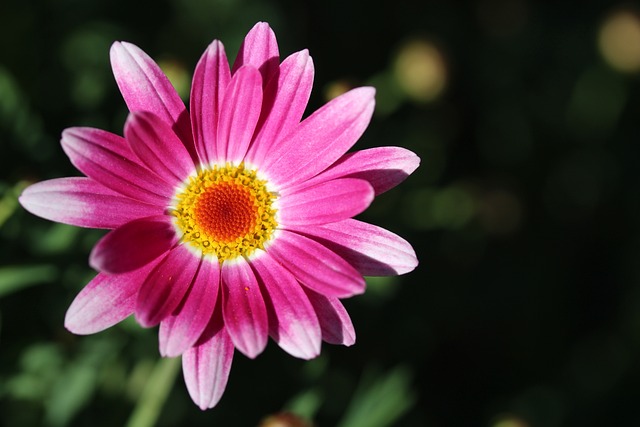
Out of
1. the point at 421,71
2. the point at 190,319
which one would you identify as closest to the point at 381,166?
the point at 190,319

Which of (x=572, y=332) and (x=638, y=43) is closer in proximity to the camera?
(x=638, y=43)

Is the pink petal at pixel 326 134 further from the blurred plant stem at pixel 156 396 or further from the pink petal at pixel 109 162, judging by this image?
the blurred plant stem at pixel 156 396

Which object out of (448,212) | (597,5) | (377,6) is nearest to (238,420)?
(448,212)

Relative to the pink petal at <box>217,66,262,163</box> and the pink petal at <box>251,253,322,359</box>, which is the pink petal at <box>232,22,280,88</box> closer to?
the pink petal at <box>217,66,262,163</box>

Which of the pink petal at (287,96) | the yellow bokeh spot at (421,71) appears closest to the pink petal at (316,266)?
the pink petal at (287,96)

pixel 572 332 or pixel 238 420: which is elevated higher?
pixel 572 332

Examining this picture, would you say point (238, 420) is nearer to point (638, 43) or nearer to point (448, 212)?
point (448, 212)

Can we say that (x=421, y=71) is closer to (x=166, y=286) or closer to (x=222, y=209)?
(x=222, y=209)
